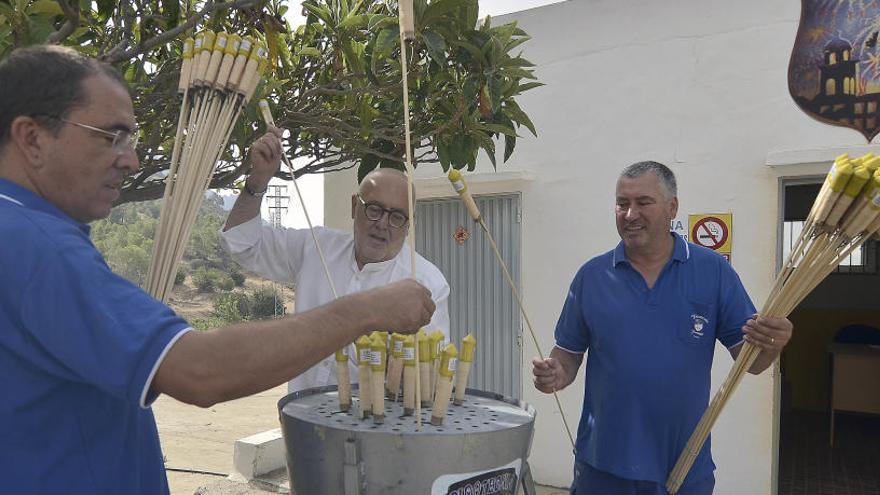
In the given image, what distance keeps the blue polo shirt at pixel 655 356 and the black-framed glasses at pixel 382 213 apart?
30.5 inches

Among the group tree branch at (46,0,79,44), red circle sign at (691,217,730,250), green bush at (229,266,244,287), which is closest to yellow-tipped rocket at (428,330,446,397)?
tree branch at (46,0,79,44)

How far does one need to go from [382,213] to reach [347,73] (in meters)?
0.76

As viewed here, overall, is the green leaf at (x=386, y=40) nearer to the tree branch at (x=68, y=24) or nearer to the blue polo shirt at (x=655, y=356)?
the tree branch at (x=68, y=24)

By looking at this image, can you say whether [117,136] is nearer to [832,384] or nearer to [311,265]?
[311,265]

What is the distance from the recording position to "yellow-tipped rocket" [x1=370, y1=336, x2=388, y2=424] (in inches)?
63.0

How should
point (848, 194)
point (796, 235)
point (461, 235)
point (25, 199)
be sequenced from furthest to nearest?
point (796, 235)
point (461, 235)
point (848, 194)
point (25, 199)

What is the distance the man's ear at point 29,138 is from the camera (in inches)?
45.8

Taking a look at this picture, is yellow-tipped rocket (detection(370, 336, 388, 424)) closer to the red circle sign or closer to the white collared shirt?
the white collared shirt

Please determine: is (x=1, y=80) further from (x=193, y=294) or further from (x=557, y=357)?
(x=193, y=294)

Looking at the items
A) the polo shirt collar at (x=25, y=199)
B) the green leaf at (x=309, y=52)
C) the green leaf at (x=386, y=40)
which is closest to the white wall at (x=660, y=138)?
the green leaf at (x=309, y=52)

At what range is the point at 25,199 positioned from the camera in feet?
3.77

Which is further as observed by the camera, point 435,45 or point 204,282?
point 204,282

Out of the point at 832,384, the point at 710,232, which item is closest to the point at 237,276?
the point at 832,384

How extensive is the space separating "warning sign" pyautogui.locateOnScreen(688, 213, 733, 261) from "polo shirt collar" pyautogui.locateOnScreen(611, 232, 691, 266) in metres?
2.25
